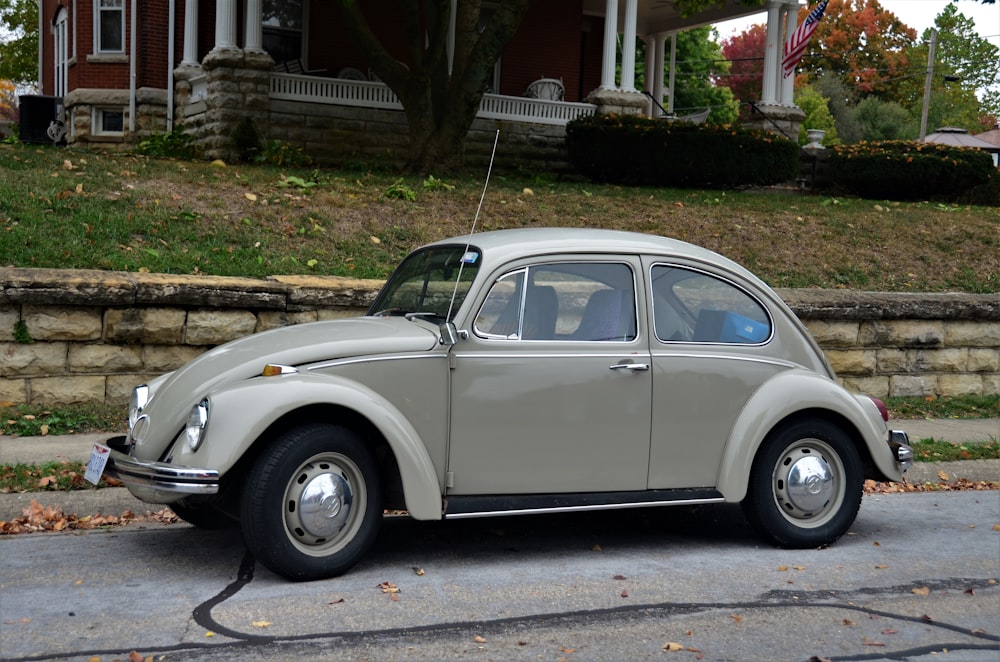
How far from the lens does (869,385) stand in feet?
36.3

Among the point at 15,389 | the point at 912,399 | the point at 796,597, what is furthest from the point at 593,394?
the point at 912,399

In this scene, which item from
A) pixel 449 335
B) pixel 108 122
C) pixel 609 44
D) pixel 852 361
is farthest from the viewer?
pixel 108 122

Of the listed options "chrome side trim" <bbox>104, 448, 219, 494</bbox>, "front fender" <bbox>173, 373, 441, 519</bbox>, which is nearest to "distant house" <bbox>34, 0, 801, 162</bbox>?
"chrome side trim" <bbox>104, 448, 219, 494</bbox>

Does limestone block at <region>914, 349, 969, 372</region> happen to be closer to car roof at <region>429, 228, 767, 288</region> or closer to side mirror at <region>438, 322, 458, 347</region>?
car roof at <region>429, 228, 767, 288</region>

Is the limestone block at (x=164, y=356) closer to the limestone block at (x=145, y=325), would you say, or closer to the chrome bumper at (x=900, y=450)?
the limestone block at (x=145, y=325)

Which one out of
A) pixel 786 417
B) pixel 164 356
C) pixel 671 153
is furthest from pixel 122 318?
pixel 671 153

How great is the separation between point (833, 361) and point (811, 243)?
320 cm

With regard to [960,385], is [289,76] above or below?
above

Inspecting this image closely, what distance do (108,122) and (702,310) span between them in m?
19.5

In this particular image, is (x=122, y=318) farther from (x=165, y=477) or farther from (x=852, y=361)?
(x=852, y=361)

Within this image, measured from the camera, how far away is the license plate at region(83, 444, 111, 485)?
5438 mm

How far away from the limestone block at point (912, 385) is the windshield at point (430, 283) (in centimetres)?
655

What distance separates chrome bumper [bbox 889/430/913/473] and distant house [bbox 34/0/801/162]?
533 inches

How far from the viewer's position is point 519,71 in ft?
80.3
